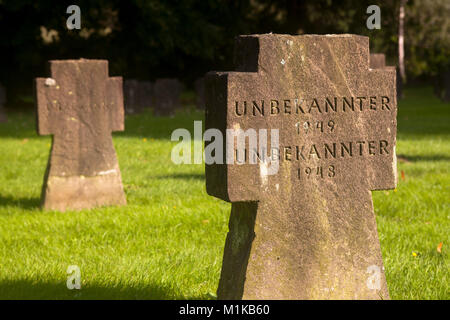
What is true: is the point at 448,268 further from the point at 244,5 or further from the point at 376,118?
the point at 244,5

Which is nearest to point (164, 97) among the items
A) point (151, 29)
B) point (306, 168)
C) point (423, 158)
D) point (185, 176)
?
point (151, 29)

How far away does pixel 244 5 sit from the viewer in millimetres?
33500

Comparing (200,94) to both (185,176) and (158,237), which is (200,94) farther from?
(158,237)

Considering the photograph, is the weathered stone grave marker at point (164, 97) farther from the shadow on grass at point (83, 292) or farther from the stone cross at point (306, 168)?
the stone cross at point (306, 168)

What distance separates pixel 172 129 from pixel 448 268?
15311mm

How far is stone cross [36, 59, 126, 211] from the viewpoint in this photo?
891cm

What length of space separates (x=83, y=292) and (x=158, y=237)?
1967 millimetres

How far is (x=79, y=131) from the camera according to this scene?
29.6 feet

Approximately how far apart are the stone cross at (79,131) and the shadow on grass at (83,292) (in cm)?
351

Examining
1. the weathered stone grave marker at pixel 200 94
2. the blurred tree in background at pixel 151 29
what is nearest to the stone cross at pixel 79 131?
the blurred tree in background at pixel 151 29

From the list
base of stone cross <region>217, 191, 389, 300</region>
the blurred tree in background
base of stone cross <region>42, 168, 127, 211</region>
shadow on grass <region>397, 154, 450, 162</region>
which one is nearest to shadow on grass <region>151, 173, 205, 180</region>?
base of stone cross <region>42, 168, 127, 211</region>

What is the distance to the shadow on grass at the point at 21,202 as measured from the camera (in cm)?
932

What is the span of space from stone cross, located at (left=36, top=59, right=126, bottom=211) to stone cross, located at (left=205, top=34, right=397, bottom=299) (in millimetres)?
4710

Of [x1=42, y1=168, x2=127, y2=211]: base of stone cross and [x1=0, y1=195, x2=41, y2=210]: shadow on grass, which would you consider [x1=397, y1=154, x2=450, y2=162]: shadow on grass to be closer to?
[x1=42, y1=168, x2=127, y2=211]: base of stone cross
